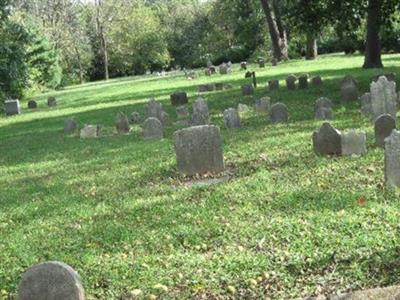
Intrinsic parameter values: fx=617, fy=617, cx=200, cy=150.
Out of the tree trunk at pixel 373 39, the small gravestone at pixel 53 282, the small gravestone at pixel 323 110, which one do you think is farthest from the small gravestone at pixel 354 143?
the tree trunk at pixel 373 39

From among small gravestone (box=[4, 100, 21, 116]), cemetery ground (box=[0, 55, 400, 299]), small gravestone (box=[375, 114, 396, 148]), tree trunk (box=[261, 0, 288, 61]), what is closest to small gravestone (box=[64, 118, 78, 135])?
cemetery ground (box=[0, 55, 400, 299])

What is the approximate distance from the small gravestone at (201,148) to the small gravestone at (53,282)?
4.67 m

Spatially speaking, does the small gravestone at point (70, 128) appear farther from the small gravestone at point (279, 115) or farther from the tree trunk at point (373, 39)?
the tree trunk at point (373, 39)

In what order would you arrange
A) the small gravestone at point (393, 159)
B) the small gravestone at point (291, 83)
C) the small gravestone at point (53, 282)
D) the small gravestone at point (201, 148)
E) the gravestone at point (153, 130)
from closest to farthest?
the small gravestone at point (53, 282), the small gravestone at point (393, 159), the small gravestone at point (201, 148), the gravestone at point (153, 130), the small gravestone at point (291, 83)

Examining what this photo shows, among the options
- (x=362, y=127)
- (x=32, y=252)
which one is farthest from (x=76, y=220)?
(x=362, y=127)

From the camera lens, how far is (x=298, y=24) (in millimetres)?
20984

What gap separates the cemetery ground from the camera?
5461 mm

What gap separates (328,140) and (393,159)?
2.07 meters

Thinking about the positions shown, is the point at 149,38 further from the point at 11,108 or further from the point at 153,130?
the point at 153,130

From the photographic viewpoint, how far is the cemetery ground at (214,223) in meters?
5.46

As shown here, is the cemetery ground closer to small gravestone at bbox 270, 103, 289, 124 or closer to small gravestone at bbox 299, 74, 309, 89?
small gravestone at bbox 270, 103, 289, 124

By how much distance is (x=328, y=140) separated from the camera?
9.32 m

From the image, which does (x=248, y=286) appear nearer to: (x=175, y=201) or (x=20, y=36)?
(x=175, y=201)

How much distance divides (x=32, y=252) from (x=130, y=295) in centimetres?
175
